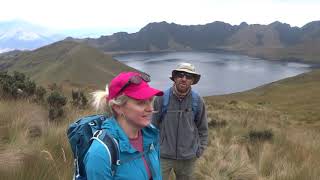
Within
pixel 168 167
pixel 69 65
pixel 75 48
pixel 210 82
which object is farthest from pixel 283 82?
pixel 168 167

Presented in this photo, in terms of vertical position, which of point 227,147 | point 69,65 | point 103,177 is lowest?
point 69,65

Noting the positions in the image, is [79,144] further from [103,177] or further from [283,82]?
[283,82]

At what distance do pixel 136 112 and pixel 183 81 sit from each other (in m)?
2.05

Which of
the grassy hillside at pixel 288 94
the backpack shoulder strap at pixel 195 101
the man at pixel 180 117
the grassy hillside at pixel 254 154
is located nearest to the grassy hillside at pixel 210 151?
the grassy hillside at pixel 254 154

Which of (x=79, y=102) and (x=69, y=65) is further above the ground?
(x=79, y=102)

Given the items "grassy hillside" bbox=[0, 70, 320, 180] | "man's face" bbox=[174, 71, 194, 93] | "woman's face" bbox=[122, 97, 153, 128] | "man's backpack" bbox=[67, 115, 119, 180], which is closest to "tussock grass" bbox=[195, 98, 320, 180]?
"grassy hillside" bbox=[0, 70, 320, 180]

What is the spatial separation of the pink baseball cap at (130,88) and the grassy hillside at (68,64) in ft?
377

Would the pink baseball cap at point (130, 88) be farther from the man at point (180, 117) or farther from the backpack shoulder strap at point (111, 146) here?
the man at point (180, 117)

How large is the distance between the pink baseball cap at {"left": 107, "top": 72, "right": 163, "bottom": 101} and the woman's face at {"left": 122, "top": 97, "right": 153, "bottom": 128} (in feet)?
0.16

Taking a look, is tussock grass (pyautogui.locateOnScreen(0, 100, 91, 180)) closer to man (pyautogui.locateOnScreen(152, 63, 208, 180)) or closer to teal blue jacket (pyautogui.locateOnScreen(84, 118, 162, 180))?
man (pyautogui.locateOnScreen(152, 63, 208, 180))

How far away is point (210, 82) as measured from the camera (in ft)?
358

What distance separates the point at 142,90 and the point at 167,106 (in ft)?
6.91

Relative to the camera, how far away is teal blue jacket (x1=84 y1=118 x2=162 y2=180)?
2301 mm

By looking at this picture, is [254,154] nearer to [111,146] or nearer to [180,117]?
[180,117]
